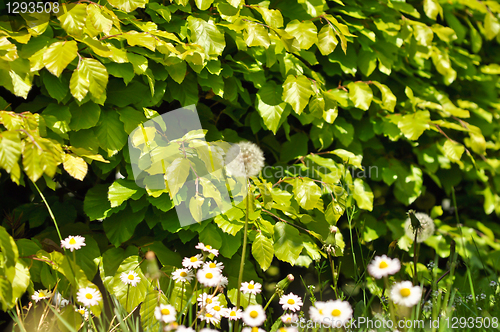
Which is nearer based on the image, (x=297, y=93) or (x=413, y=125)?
(x=297, y=93)

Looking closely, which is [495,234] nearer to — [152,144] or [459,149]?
[459,149]

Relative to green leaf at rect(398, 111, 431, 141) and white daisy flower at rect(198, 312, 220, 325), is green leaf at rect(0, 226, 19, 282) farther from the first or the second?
green leaf at rect(398, 111, 431, 141)

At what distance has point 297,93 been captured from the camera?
3.89ft

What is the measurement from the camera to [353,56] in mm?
1566

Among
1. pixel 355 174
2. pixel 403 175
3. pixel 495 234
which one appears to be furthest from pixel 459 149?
pixel 495 234

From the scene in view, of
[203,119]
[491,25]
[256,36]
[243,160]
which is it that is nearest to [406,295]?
[243,160]

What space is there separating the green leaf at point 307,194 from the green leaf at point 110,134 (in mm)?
593

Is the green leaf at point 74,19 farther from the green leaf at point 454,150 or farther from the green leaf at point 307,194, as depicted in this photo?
the green leaf at point 454,150

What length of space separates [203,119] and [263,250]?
1.91ft

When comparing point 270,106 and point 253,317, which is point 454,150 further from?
point 253,317

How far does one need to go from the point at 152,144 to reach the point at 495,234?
7.25 feet

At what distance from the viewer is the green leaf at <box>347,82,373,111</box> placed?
1.41 m

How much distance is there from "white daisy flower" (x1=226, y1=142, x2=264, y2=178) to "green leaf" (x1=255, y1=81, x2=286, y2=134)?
125 millimetres

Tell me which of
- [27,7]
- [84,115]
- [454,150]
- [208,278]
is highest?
[27,7]
